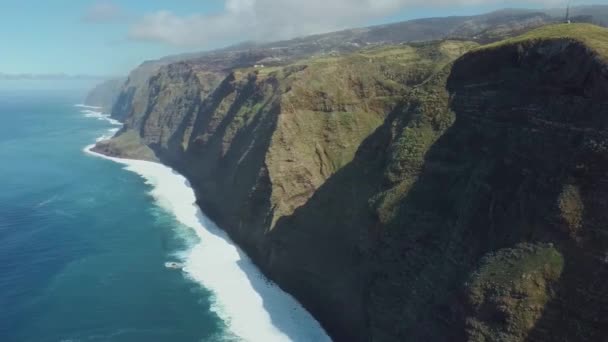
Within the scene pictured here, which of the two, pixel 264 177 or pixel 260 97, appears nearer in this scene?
pixel 264 177

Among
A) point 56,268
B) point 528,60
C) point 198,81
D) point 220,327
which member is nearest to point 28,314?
point 56,268

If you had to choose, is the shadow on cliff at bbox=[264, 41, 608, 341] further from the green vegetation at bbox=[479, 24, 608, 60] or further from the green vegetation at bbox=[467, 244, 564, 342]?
the green vegetation at bbox=[479, 24, 608, 60]

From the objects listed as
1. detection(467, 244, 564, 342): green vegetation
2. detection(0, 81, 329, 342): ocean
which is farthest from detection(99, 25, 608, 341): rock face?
detection(0, 81, 329, 342): ocean

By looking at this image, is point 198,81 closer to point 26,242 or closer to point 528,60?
point 26,242

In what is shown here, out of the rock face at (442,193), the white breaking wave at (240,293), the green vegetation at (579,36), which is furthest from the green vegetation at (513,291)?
the white breaking wave at (240,293)

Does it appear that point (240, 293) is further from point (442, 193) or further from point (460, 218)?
point (460, 218)

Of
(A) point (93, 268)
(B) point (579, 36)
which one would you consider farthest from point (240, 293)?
(B) point (579, 36)

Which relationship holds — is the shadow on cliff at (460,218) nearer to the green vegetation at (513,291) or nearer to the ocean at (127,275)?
the green vegetation at (513,291)
